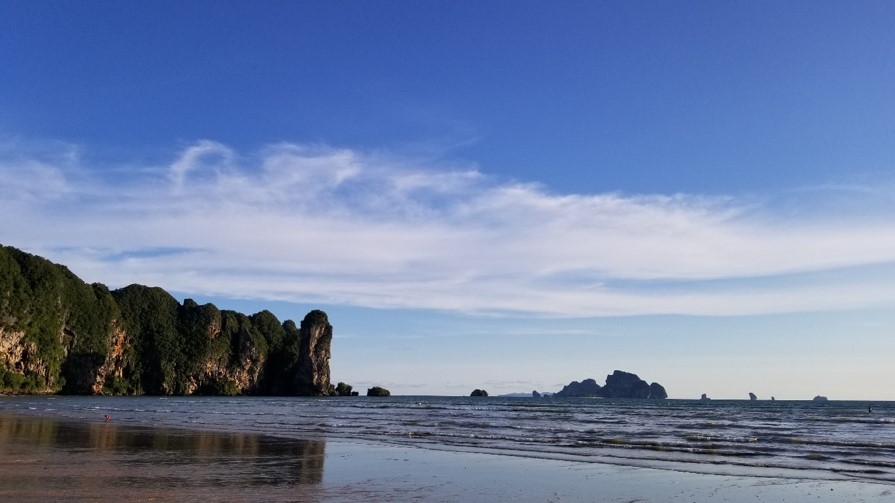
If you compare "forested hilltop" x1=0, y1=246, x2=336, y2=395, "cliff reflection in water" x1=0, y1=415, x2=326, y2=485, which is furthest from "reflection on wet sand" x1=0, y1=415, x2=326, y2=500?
"forested hilltop" x1=0, y1=246, x2=336, y2=395

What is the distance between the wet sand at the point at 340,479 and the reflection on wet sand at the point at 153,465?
26mm

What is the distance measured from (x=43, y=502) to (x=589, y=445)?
22.1 m

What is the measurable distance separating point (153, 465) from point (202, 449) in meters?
5.22

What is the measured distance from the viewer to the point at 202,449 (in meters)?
22.7

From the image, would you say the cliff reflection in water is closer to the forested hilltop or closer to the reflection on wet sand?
the reflection on wet sand

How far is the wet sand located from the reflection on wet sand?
0.09 feet

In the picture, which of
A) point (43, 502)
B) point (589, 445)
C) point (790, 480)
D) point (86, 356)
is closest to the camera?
point (43, 502)

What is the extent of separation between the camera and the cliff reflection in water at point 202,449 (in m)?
→ 17.0

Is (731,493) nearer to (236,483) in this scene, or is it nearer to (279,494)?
(279,494)

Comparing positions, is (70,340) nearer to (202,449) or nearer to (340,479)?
(202,449)

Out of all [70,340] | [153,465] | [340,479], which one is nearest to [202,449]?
[153,465]

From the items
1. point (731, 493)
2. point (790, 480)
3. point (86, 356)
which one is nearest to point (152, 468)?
point (731, 493)

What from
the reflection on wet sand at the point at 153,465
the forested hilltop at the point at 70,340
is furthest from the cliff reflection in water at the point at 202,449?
the forested hilltop at the point at 70,340

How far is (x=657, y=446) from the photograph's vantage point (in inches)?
1150
